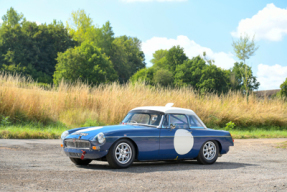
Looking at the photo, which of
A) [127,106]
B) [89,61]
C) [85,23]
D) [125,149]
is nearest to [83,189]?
[125,149]

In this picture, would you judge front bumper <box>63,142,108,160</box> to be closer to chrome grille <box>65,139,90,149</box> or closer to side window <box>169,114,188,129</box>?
chrome grille <box>65,139,90,149</box>

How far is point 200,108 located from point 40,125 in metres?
10.4

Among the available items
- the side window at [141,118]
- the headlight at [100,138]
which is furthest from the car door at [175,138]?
the headlight at [100,138]

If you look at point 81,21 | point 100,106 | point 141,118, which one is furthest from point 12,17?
point 141,118

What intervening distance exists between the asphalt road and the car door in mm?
325

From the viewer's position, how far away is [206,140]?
9102mm

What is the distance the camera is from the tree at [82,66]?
57250mm

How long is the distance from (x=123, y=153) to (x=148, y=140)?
0.69 m

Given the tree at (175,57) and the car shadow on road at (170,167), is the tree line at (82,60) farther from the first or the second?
the car shadow on road at (170,167)

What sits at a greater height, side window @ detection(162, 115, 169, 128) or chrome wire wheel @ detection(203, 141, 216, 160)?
side window @ detection(162, 115, 169, 128)

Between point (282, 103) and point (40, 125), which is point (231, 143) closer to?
point (40, 125)

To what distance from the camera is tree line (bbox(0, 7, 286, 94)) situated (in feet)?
192

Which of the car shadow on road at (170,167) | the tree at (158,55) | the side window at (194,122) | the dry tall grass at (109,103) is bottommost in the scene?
the car shadow on road at (170,167)

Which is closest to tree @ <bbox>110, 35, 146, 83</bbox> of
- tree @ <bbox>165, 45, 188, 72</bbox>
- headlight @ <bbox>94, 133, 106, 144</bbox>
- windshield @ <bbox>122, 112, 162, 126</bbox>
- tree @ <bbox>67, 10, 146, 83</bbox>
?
tree @ <bbox>67, 10, 146, 83</bbox>
